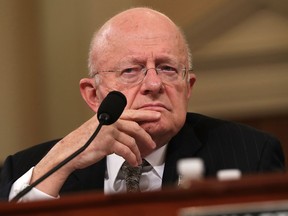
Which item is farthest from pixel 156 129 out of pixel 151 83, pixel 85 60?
pixel 85 60

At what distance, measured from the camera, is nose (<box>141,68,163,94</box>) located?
261 centimetres

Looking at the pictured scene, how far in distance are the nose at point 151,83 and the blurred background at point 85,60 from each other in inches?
60.0

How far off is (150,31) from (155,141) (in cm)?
38

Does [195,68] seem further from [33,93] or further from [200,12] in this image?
[33,93]

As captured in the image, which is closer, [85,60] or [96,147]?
[96,147]

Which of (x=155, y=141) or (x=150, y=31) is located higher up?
(x=150, y=31)

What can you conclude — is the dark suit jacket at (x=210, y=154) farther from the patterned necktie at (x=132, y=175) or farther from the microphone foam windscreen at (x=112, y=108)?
the microphone foam windscreen at (x=112, y=108)

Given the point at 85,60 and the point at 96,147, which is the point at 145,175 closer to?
the point at 96,147

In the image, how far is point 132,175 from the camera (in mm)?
2688

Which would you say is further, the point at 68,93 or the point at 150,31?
the point at 68,93

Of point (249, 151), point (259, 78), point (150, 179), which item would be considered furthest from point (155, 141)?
point (259, 78)

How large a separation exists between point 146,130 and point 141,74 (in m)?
0.20

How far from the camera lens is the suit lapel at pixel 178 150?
8.86ft

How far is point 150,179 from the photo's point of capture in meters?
2.72
